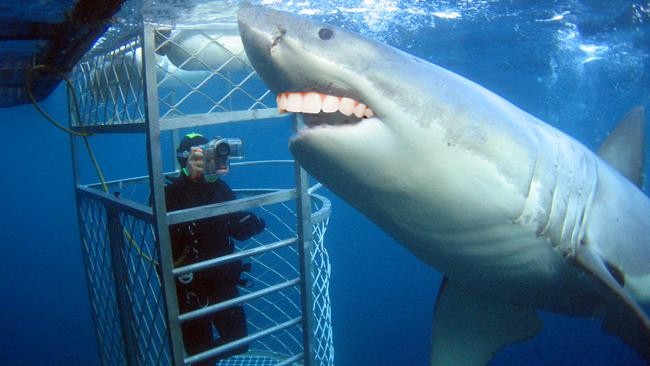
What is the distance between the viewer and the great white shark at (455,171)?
173cm

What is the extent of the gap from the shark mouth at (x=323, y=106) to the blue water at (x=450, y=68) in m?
7.14

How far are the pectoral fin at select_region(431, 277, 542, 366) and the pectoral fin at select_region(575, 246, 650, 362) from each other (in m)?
0.77

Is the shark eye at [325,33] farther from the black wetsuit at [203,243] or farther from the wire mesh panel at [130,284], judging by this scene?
the black wetsuit at [203,243]

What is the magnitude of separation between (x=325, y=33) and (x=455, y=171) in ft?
2.70

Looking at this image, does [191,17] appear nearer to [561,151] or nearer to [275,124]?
[561,151]

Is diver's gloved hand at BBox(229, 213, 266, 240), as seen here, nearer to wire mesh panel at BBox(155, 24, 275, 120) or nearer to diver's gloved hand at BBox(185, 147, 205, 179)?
diver's gloved hand at BBox(185, 147, 205, 179)

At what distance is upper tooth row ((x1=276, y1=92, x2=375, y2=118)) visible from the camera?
1.73m

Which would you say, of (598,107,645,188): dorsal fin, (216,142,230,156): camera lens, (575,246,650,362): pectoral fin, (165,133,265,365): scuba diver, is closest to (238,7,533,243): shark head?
(575,246,650,362): pectoral fin

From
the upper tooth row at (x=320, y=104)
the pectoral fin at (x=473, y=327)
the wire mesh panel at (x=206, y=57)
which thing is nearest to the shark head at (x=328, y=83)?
the upper tooth row at (x=320, y=104)

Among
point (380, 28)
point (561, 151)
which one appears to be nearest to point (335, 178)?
point (561, 151)

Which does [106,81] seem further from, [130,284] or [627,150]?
[627,150]

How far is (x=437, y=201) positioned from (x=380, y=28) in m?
11.1

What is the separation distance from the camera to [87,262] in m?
4.72

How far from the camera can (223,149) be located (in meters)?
3.50
